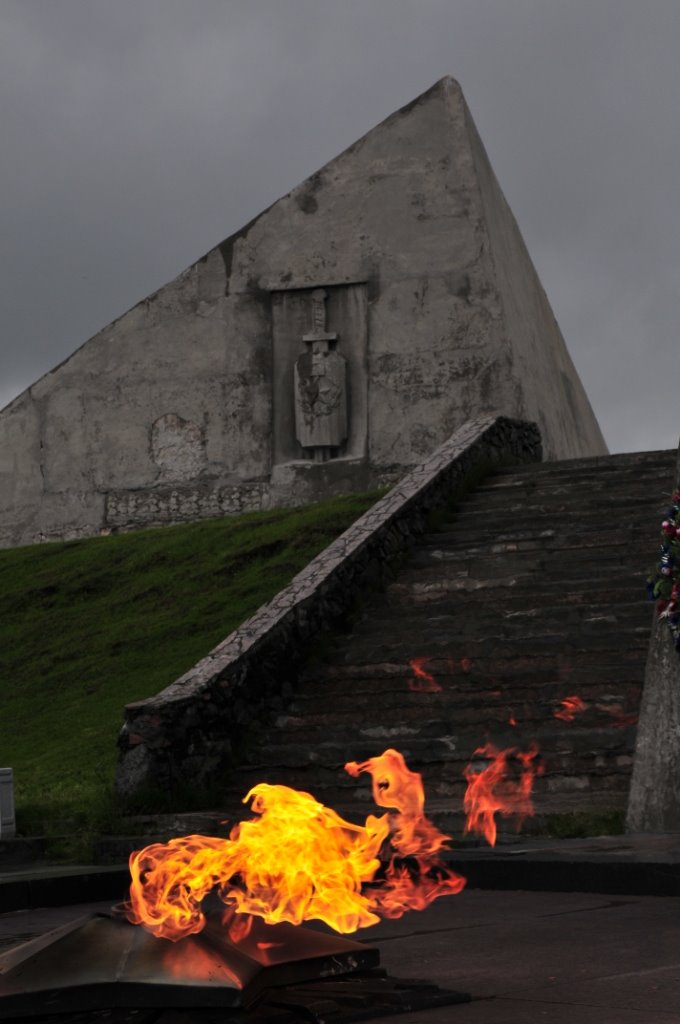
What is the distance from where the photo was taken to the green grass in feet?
40.8

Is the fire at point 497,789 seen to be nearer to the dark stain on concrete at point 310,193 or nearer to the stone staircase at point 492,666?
the stone staircase at point 492,666

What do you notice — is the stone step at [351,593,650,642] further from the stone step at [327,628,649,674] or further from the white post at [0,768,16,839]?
the white post at [0,768,16,839]

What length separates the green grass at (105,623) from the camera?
1245 centimetres

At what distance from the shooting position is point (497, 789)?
10.3m

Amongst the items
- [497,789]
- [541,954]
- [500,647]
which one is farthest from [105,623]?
[541,954]

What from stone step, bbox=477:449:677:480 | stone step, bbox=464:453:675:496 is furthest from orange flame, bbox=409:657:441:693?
stone step, bbox=477:449:677:480

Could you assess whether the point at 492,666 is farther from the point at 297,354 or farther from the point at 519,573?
the point at 297,354

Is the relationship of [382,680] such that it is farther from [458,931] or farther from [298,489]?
[298,489]

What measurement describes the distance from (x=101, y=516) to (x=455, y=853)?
55.2 feet

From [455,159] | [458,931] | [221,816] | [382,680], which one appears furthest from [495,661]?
[455,159]

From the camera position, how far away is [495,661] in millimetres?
11812

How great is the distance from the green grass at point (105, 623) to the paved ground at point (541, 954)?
4.18m

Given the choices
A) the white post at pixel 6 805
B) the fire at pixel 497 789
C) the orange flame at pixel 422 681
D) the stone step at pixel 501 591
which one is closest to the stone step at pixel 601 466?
the stone step at pixel 501 591

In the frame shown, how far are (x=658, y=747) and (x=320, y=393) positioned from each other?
14534mm
